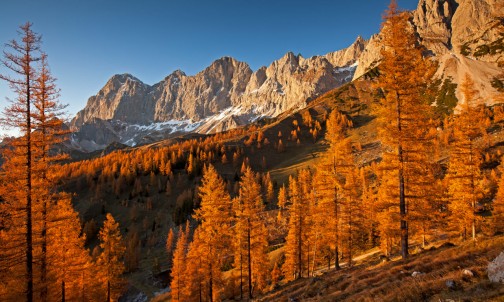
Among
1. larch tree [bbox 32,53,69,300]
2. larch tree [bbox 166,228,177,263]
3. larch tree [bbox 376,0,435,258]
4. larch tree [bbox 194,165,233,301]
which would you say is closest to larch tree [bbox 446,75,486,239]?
larch tree [bbox 376,0,435,258]

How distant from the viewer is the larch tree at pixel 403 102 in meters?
18.4

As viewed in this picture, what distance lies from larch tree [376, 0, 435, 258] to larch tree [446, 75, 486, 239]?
1113 cm

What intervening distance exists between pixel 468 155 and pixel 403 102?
14401mm

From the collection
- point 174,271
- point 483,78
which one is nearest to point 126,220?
point 174,271

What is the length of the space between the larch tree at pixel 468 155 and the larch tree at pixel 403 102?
11.1 m

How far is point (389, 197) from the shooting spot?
20094mm

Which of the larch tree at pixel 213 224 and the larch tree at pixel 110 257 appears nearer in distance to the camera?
the larch tree at pixel 213 224

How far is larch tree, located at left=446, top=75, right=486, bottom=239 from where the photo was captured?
2692 centimetres

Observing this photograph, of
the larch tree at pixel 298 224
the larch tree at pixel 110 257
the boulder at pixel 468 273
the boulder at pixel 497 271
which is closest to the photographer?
the boulder at pixel 497 271

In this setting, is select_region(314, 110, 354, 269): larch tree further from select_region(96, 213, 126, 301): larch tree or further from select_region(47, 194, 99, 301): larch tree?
select_region(96, 213, 126, 301): larch tree

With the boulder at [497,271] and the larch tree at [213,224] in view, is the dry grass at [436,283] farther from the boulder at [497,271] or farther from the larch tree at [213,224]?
the larch tree at [213,224]

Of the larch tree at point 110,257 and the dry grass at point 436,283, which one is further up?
the dry grass at point 436,283

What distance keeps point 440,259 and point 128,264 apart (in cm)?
7719

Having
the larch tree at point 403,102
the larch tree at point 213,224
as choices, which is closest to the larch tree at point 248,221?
the larch tree at point 213,224
